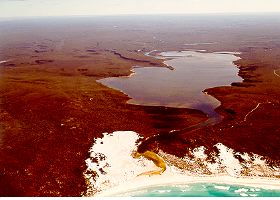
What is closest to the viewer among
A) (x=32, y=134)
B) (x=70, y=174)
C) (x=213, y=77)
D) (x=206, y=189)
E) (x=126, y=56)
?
(x=206, y=189)

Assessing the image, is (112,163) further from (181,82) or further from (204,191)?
(181,82)

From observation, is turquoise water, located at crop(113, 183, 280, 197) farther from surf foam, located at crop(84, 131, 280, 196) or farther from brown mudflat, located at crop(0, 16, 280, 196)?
brown mudflat, located at crop(0, 16, 280, 196)

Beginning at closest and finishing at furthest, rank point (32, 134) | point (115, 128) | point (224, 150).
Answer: point (224, 150)
point (32, 134)
point (115, 128)

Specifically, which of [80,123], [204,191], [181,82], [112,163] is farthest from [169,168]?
[181,82]

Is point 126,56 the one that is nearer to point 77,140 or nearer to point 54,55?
point 54,55

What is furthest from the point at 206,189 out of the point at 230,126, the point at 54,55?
the point at 54,55

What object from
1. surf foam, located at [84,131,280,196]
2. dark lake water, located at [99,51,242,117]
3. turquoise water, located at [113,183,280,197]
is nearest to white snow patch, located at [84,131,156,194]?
surf foam, located at [84,131,280,196]
